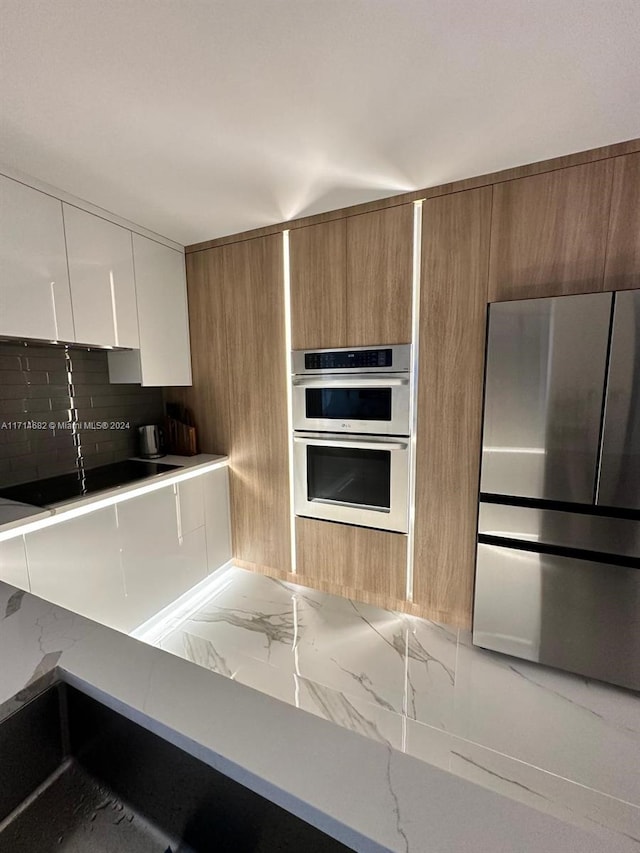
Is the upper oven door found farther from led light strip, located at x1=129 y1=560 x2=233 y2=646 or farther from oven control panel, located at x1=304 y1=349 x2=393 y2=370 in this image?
led light strip, located at x1=129 y1=560 x2=233 y2=646

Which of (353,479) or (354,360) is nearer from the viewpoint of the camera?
(354,360)

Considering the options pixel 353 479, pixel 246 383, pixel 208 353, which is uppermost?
pixel 208 353

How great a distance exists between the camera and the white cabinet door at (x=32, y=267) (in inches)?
62.5

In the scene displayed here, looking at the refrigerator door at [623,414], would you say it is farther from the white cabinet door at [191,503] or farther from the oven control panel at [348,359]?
the white cabinet door at [191,503]

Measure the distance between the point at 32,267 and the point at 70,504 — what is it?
1086mm

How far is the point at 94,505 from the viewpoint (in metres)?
1.77

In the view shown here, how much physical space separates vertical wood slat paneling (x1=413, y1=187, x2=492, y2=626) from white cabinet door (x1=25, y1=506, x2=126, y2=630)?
63.5 inches

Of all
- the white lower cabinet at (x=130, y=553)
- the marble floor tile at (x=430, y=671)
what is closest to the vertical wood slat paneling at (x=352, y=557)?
the marble floor tile at (x=430, y=671)

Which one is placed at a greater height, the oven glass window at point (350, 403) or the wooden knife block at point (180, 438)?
the oven glass window at point (350, 403)

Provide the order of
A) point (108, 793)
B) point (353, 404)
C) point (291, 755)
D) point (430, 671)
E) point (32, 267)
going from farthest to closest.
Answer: point (353, 404) < point (430, 671) < point (32, 267) < point (108, 793) < point (291, 755)

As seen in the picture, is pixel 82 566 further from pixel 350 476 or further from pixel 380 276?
pixel 380 276

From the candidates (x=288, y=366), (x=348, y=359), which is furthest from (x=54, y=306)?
(x=348, y=359)

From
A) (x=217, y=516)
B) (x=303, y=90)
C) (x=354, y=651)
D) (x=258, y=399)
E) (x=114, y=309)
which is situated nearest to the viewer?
(x=303, y=90)

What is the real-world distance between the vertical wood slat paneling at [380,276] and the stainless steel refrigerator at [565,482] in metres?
0.50
